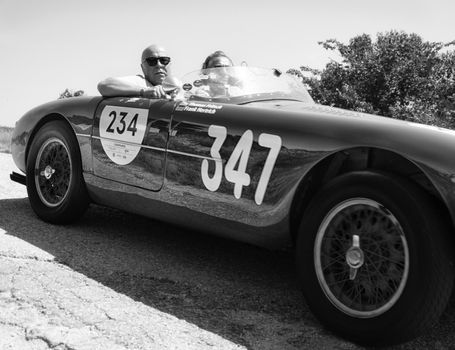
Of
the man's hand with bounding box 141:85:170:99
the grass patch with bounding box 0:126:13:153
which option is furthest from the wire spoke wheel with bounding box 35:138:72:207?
the grass patch with bounding box 0:126:13:153

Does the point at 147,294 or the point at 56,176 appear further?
the point at 56,176

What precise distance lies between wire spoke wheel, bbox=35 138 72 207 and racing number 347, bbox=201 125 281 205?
4.99ft

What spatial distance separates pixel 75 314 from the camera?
2.68 metres

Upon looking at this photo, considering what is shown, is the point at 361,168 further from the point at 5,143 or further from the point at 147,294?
the point at 5,143

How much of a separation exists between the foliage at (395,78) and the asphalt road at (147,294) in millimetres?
17277

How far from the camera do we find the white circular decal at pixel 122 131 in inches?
148

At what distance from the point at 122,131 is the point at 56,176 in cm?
87

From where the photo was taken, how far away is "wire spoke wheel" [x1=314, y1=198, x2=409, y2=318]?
250 cm

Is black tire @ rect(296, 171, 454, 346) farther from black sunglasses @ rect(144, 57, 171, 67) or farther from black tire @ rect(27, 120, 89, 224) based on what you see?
black sunglasses @ rect(144, 57, 171, 67)

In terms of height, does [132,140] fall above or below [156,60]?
below

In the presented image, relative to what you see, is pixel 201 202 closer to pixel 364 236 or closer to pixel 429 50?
pixel 364 236

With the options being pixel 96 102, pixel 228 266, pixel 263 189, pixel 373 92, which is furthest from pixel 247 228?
pixel 373 92

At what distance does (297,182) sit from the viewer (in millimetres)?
2869

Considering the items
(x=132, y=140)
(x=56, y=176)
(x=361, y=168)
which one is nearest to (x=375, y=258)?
(x=361, y=168)
